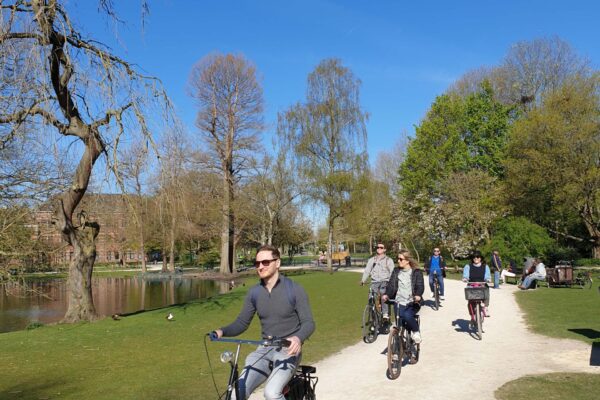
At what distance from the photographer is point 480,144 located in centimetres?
4391

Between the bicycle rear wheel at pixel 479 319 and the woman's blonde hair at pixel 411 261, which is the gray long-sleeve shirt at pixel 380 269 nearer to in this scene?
the bicycle rear wheel at pixel 479 319

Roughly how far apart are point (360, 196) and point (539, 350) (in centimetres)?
3254

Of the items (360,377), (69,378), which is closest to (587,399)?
(360,377)

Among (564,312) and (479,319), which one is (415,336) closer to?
(479,319)

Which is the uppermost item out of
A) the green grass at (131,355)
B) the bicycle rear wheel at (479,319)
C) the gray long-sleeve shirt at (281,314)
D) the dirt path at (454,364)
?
the gray long-sleeve shirt at (281,314)

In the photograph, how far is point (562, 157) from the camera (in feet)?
99.9

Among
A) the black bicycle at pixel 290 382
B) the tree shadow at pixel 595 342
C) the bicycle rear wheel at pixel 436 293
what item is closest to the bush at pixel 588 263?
the bicycle rear wheel at pixel 436 293

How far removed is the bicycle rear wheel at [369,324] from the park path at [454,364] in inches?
10.5

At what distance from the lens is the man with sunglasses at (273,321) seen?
4145 mm

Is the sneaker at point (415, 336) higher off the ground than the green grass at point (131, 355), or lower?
higher

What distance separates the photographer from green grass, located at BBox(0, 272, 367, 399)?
7316 mm

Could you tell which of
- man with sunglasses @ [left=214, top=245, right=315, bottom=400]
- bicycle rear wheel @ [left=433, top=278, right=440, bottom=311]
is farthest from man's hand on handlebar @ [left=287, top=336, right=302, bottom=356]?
bicycle rear wheel @ [left=433, top=278, right=440, bottom=311]

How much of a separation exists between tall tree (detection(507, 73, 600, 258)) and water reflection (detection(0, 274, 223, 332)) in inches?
806

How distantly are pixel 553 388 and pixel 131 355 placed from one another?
741 cm
